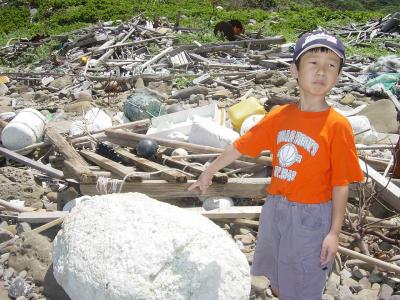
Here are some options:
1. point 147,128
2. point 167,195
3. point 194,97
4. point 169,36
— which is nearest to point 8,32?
point 169,36

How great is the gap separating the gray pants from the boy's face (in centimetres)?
70

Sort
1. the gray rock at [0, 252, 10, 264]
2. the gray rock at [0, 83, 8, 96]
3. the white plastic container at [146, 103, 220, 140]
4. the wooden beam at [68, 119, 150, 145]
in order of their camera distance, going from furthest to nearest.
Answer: the gray rock at [0, 83, 8, 96]
the wooden beam at [68, 119, 150, 145]
the white plastic container at [146, 103, 220, 140]
the gray rock at [0, 252, 10, 264]

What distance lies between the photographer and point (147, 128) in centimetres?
645

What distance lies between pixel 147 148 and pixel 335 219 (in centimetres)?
323

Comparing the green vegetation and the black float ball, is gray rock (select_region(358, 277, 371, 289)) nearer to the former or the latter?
the black float ball

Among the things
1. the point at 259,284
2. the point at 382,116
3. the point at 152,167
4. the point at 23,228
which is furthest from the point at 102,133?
the point at 382,116

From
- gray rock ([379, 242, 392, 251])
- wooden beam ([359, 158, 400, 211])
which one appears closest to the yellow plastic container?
wooden beam ([359, 158, 400, 211])

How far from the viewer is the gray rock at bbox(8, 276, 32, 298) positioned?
3.79 m

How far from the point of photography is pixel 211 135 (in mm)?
5500

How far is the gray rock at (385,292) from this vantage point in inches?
146

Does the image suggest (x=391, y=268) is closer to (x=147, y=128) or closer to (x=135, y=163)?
(x=135, y=163)

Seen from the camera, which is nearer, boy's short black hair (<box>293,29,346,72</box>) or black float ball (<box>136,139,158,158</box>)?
boy's short black hair (<box>293,29,346,72</box>)

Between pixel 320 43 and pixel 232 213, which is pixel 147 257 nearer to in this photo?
pixel 320 43

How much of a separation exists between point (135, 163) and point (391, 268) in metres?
3.00
